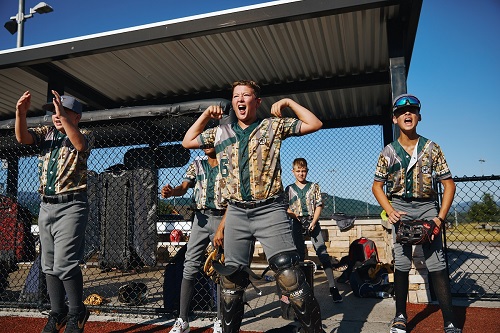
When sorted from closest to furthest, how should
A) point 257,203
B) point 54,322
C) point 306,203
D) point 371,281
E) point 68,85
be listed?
1. point 257,203
2. point 54,322
3. point 306,203
4. point 371,281
5. point 68,85

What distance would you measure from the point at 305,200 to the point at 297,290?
2.66m

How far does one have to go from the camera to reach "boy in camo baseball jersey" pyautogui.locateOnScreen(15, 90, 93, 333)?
10.4 ft

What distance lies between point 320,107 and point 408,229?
17.4 ft

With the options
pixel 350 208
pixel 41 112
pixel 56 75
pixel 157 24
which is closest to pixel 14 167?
pixel 41 112

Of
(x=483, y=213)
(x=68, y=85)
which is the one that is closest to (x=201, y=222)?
(x=68, y=85)

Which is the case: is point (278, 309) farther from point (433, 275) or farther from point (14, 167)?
point (14, 167)

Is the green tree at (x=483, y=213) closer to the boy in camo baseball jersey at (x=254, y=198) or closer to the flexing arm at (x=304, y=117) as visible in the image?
the flexing arm at (x=304, y=117)

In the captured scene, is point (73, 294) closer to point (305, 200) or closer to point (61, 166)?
point (61, 166)

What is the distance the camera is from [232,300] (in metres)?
2.55

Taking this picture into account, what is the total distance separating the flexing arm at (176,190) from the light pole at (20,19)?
347 inches

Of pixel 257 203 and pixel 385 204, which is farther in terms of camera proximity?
pixel 385 204

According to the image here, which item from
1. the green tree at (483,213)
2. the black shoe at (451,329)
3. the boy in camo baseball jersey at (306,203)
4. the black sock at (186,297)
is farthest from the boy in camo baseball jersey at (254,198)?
the green tree at (483,213)

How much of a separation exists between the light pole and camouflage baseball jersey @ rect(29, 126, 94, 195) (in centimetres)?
837

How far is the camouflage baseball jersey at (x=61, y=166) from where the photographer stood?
3.26 meters
